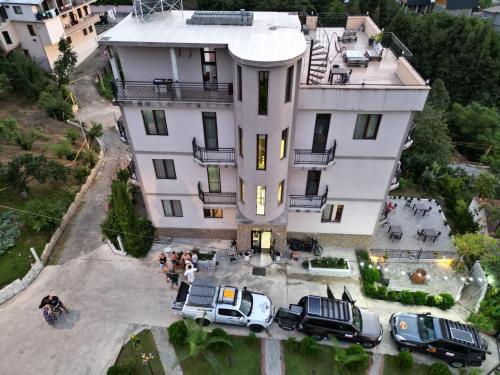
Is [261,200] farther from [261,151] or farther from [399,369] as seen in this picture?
[399,369]

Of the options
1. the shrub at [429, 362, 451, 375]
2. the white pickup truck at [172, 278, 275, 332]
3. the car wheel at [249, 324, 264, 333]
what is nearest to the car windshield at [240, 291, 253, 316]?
the white pickup truck at [172, 278, 275, 332]

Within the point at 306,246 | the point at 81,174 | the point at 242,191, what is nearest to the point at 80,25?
the point at 81,174

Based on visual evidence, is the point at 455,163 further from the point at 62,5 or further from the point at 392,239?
the point at 62,5

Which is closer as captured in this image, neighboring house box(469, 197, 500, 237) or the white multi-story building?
the white multi-story building

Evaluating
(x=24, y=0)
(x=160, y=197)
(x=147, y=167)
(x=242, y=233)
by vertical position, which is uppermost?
(x=24, y=0)

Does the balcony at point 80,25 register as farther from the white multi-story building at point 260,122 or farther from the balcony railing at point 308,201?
the balcony railing at point 308,201

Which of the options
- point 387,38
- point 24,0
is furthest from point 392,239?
point 24,0

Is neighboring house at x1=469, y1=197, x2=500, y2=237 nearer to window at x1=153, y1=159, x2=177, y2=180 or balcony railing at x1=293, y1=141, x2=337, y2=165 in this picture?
balcony railing at x1=293, y1=141, x2=337, y2=165

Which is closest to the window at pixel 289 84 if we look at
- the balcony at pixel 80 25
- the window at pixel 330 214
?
the window at pixel 330 214
